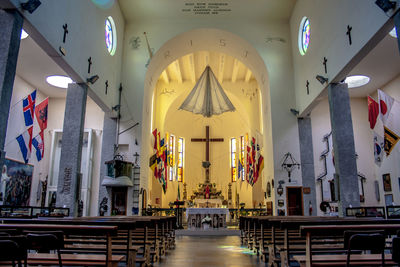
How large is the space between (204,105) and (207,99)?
1.25 feet

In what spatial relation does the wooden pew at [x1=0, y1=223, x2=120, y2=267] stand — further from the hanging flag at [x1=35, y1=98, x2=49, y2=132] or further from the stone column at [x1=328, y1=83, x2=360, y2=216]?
the stone column at [x1=328, y1=83, x2=360, y2=216]

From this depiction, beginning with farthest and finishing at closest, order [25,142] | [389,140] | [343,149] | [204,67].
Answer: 1. [204,67]
2. [25,142]
3. [343,149]
4. [389,140]

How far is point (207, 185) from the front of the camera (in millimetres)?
19609

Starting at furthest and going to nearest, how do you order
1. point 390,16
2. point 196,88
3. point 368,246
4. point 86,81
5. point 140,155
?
point 196,88 → point 140,155 → point 86,81 → point 390,16 → point 368,246

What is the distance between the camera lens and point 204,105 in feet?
57.7

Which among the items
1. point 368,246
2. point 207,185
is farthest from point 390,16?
point 207,185

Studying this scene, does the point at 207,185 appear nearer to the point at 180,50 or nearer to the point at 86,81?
the point at 180,50

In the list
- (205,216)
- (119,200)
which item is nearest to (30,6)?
(119,200)

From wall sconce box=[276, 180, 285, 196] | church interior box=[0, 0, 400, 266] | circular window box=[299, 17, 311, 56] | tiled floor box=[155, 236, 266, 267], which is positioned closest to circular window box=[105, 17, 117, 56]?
church interior box=[0, 0, 400, 266]

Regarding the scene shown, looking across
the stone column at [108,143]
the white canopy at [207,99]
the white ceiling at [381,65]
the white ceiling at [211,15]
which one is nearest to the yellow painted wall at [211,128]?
the white canopy at [207,99]

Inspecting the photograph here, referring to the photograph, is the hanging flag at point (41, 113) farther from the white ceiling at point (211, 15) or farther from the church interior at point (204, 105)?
the white ceiling at point (211, 15)

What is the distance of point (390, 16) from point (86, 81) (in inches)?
317

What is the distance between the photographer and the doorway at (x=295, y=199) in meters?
12.7

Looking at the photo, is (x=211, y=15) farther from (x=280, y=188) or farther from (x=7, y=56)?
(x=7, y=56)
